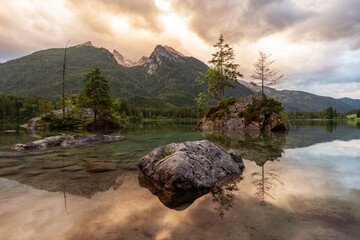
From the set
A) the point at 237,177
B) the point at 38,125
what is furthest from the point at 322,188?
the point at 38,125

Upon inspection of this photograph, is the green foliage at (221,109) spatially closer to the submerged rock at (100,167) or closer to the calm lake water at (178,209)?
the calm lake water at (178,209)

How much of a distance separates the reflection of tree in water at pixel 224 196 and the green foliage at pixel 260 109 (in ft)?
102

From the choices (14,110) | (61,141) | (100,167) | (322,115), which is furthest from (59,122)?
(322,115)

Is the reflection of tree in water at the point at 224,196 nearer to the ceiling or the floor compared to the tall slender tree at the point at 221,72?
nearer to the floor

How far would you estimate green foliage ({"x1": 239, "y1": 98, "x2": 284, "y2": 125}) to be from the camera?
34.8 meters

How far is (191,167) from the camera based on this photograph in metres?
6.97

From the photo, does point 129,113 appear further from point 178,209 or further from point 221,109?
point 178,209

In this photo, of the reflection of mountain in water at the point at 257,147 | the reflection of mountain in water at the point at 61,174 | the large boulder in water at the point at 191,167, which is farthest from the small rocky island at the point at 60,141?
the reflection of mountain in water at the point at 257,147

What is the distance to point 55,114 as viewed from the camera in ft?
129

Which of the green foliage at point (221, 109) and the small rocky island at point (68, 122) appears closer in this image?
the small rocky island at point (68, 122)

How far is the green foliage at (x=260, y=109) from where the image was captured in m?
34.8

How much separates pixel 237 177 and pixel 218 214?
11.9 ft

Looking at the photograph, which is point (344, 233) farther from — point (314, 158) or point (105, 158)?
point (105, 158)

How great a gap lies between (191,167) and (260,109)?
33118mm
